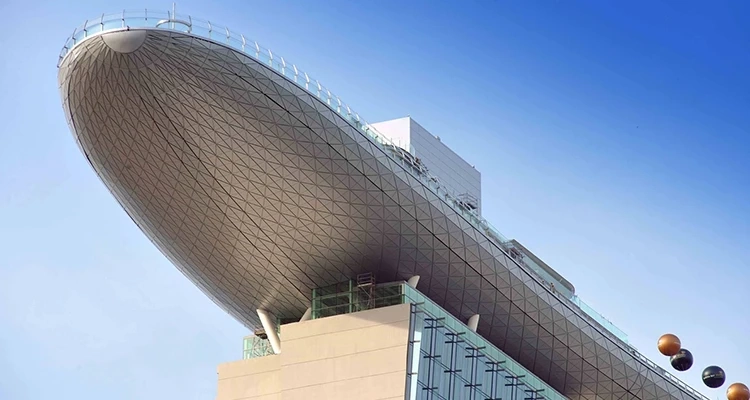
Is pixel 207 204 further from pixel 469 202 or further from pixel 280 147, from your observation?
pixel 469 202

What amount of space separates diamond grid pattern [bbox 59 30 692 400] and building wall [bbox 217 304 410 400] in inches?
140

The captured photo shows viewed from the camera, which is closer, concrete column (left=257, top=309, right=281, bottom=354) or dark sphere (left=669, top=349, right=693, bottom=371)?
dark sphere (left=669, top=349, right=693, bottom=371)

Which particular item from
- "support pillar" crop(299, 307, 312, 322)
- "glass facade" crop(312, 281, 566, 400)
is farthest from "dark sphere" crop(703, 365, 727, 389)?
"support pillar" crop(299, 307, 312, 322)

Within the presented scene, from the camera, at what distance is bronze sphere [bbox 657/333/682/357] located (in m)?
72.8

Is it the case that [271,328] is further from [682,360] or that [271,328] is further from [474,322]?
[682,360]

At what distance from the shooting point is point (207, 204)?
8169 cm

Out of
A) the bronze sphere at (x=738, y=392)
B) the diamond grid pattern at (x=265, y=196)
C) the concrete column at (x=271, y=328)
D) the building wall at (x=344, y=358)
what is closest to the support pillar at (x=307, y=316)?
the diamond grid pattern at (x=265, y=196)

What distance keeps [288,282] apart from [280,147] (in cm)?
1001

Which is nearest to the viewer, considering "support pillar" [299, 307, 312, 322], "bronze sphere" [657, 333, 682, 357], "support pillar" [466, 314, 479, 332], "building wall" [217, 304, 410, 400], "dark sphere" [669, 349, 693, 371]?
"bronze sphere" [657, 333, 682, 357]

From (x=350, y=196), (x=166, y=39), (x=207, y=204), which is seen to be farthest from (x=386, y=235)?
(x=166, y=39)

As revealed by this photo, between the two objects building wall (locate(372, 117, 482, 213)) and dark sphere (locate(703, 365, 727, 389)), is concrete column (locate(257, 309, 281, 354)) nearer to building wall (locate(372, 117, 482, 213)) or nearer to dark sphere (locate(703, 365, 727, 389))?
building wall (locate(372, 117, 482, 213))

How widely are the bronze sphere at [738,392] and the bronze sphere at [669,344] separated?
343cm

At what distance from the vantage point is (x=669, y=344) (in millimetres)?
72750

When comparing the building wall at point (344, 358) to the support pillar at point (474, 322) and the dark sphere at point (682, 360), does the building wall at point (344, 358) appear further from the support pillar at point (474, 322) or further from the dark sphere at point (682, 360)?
the dark sphere at point (682, 360)
